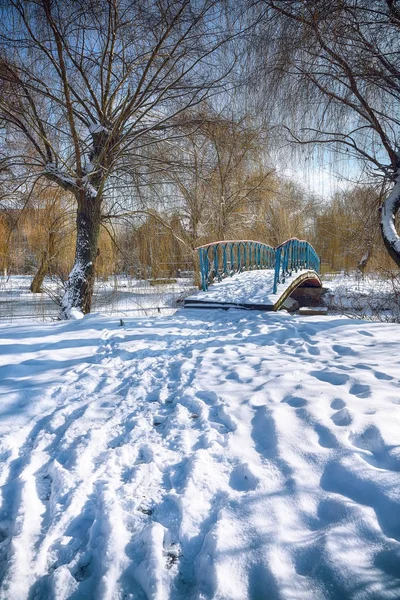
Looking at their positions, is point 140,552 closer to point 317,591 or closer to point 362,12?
point 317,591

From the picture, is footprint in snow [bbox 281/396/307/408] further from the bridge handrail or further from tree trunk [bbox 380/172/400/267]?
the bridge handrail

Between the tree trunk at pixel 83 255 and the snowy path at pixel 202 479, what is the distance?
3.66 m

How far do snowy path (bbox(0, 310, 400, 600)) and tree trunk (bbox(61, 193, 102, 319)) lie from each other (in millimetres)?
3658

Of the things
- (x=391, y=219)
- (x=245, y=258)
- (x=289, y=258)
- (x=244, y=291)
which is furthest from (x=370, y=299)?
(x=391, y=219)

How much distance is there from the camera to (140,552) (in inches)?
52.0

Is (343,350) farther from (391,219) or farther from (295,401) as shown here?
(391,219)

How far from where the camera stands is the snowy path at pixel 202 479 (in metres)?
1.21

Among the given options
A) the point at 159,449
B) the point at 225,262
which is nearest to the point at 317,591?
the point at 159,449

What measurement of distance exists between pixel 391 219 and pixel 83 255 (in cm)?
535

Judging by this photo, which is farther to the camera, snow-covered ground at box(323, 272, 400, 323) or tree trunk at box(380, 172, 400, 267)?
snow-covered ground at box(323, 272, 400, 323)

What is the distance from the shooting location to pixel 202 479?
168 cm

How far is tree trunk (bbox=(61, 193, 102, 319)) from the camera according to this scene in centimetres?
678

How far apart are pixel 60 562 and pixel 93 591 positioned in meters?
0.18

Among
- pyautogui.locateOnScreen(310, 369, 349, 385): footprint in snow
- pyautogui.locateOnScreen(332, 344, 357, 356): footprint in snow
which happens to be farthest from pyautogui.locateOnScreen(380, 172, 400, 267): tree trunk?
pyautogui.locateOnScreen(310, 369, 349, 385): footprint in snow
